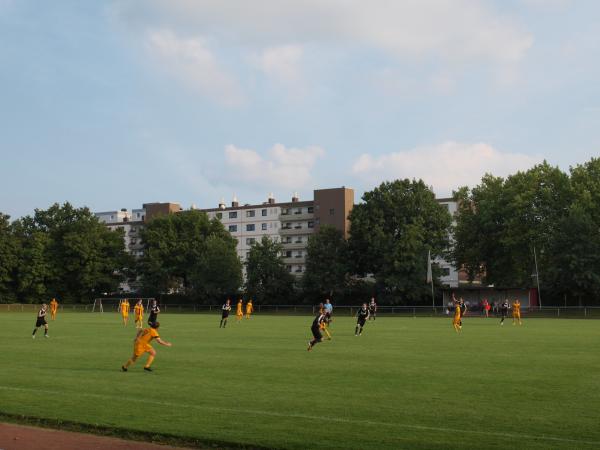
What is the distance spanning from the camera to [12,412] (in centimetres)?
1393

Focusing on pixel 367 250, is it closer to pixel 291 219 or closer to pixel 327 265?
pixel 327 265

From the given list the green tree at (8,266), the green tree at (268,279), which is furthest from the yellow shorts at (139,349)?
the green tree at (8,266)

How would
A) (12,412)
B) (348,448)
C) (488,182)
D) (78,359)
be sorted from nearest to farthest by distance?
(348,448) → (12,412) → (78,359) → (488,182)

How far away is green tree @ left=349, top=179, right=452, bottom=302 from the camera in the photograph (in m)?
82.9

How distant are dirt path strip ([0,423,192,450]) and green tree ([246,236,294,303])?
81987 mm

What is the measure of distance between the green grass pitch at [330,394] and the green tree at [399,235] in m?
55.4

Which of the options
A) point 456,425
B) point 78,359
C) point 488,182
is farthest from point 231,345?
point 488,182

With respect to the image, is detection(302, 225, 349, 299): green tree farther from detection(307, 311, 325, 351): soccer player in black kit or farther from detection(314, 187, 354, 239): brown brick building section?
detection(307, 311, 325, 351): soccer player in black kit

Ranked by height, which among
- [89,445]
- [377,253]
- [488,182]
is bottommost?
[89,445]

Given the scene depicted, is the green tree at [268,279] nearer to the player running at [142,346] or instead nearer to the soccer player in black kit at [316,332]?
the soccer player in black kit at [316,332]

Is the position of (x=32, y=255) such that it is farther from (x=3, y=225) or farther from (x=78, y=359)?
(x=78, y=359)

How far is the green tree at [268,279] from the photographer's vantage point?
94.8m

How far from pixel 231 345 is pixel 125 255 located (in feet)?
278

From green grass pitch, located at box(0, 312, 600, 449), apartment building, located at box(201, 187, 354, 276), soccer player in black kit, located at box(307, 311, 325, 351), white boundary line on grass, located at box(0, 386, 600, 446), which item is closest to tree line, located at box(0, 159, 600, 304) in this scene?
apartment building, located at box(201, 187, 354, 276)
